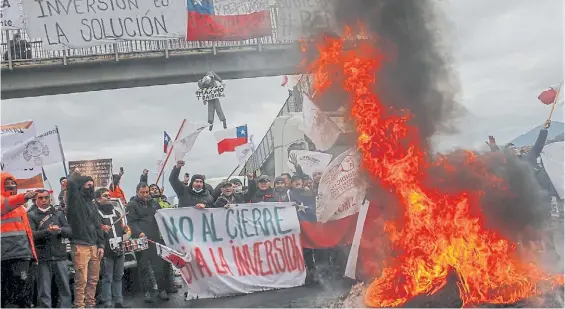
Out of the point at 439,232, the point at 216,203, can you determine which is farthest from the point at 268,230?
the point at 439,232

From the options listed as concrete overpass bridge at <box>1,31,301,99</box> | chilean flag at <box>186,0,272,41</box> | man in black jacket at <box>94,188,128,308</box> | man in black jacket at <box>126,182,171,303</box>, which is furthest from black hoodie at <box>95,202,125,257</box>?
concrete overpass bridge at <box>1,31,301,99</box>

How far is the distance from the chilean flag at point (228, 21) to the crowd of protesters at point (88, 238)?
24.4 feet

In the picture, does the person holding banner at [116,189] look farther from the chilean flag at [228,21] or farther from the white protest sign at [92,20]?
the chilean flag at [228,21]

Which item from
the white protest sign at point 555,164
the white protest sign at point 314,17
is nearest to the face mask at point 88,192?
the white protest sign at point 314,17

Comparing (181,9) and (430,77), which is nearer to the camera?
(430,77)

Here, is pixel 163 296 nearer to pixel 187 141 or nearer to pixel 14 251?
pixel 14 251

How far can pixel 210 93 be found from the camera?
47.9ft

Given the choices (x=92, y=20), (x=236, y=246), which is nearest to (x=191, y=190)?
(x=236, y=246)

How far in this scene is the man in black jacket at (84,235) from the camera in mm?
7027

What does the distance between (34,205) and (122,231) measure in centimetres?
130

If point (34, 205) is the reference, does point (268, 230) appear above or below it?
below

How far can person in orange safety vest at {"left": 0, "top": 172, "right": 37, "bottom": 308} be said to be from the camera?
6402mm

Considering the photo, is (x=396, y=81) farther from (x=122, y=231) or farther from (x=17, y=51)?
(x=17, y=51)

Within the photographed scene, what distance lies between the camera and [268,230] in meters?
8.60
